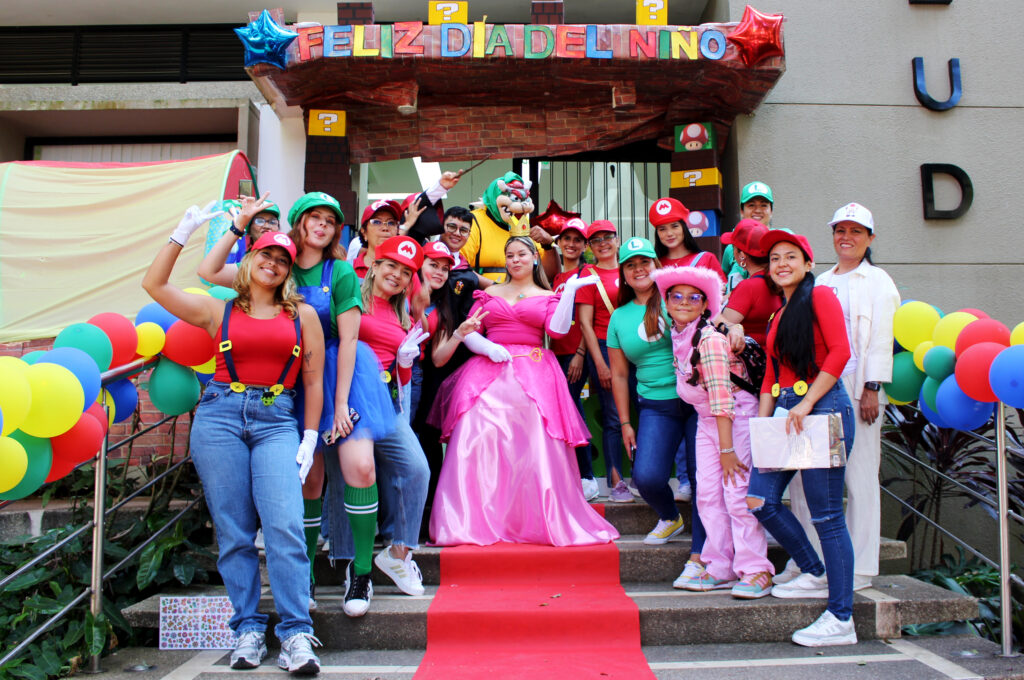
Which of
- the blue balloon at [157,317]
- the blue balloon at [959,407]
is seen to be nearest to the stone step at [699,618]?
the blue balloon at [959,407]

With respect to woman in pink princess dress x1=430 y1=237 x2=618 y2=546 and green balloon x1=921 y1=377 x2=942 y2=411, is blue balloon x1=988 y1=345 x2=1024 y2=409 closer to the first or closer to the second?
green balloon x1=921 y1=377 x2=942 y2=411

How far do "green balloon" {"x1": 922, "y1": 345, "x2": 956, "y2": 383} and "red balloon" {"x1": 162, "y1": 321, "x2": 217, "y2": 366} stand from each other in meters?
3.51

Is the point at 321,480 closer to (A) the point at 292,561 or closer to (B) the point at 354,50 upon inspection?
(A) the point at 292,561

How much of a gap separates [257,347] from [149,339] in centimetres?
77

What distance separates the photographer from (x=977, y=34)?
6895 millimetres

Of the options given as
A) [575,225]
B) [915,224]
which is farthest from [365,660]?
[915,224]

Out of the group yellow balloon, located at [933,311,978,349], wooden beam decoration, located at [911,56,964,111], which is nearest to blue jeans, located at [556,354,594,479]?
yellow balloon, located at [933,311,978,349]

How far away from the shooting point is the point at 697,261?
176 inches

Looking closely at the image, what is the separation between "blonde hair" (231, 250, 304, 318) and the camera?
3197 mm

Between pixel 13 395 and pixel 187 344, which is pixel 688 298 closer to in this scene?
pixel 187 344

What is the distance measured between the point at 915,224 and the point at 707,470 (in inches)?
168

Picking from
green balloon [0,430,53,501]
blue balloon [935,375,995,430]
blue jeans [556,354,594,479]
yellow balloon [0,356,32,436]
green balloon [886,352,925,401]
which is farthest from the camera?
blue jeans [556,354,594,479]

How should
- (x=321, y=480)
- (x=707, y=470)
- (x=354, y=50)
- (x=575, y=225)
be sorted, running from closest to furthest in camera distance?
(x=321, y=480), (x=707, y=470), (x=575, y=225), (x=354, y=50)

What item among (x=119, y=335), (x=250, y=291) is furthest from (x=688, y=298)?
(x=119, y=335)
